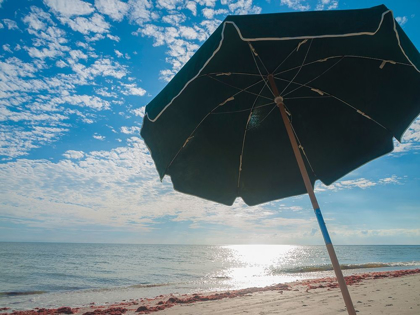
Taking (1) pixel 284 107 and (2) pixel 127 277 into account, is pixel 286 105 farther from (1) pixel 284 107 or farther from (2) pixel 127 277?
(2) pixel 127 277

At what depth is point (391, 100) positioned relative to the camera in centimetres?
284

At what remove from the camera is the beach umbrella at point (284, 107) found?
198 cm

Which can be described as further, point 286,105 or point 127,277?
point 127,277

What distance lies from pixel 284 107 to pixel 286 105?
0.36ft

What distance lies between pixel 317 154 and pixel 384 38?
1.57m

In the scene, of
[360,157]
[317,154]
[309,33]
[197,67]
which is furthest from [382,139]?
[197,67]

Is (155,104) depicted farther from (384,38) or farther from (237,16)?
(384,38)

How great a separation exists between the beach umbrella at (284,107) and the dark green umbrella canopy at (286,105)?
1 cm

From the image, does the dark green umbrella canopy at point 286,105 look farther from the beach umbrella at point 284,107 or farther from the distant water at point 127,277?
the distant water at point 127,277

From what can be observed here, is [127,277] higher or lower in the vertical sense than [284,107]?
lower

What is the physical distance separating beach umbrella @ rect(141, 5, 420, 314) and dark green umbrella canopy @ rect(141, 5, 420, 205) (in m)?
0.01

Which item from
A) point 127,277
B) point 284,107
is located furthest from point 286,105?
point 127,277

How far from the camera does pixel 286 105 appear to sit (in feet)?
10.6

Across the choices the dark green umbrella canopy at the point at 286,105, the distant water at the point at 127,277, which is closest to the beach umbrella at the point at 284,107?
the dark green umbrella canopy at the point at 286,105
